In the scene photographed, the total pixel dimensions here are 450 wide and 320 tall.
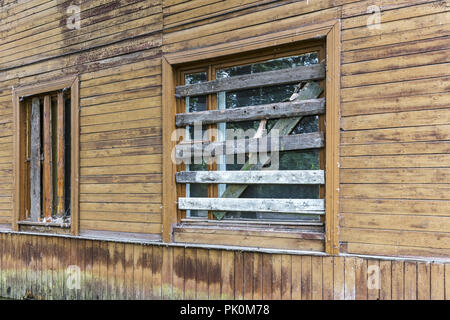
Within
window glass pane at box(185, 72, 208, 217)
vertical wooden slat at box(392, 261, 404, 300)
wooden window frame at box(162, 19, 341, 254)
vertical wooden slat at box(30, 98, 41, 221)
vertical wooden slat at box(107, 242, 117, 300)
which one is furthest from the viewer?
vertical wooden slat at box(30, 98, 41, 221)

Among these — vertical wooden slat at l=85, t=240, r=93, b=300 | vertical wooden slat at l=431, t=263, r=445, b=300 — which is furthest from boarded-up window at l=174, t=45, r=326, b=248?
vertical wooden slat at l=85, t=240, r=93, b=300

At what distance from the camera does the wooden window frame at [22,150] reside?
475 centimetres

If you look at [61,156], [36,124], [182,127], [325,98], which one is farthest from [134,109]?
[325,98]

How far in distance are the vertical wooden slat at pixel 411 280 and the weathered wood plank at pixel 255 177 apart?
95 centimetres

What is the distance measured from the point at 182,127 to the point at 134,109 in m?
0.67

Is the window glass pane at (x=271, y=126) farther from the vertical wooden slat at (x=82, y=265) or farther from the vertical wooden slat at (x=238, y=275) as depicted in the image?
the vertical wooden slat at (x=82, y=265)

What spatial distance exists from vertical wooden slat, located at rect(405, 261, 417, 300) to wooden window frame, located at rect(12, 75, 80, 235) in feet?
12.2

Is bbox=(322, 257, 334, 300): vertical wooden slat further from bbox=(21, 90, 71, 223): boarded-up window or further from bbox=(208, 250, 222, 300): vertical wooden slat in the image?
bbox=(21, 90, 71, 223): boarded-up window

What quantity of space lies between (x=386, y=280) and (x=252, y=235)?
1.22m

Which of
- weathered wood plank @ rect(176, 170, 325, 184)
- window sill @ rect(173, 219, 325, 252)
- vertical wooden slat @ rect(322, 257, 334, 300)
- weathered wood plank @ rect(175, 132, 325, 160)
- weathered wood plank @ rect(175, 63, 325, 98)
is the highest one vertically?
weathered wood plank @ rect(175, 63, 325, 98)

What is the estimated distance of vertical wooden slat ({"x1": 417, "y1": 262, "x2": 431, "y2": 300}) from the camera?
293 cm

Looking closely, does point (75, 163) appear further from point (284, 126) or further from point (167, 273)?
point (284, 126)

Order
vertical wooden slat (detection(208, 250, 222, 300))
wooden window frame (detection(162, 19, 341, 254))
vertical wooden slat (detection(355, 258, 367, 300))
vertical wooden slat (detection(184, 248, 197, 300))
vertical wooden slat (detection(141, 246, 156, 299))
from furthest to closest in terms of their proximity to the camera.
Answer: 1. vertical wooden slat (detection(141, 246, 156, 299))
2. vertical wooden slat (detection(184, 248, 197, 300))
3. vertical wooden slat (detection(208, 250, 222, 300))
4. wooden window frame (detection(162, 19, 341, 254))
5. vertical wooden slat (detection(355, 258, 367, 300))

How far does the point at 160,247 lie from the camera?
4.11 m
